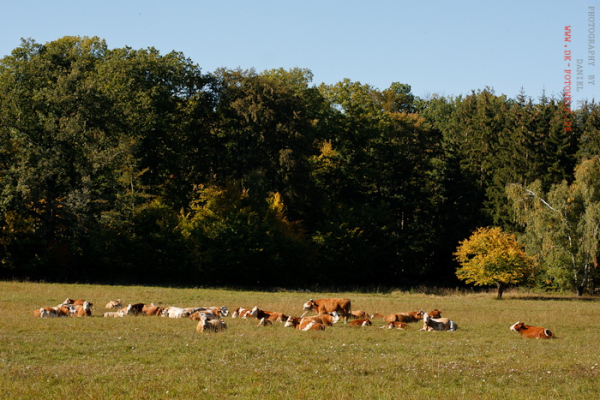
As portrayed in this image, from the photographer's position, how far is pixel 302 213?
176 feet

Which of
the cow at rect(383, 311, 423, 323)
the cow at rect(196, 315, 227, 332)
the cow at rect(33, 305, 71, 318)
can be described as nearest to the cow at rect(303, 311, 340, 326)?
the cow at rect(383, 311, 423, 323)

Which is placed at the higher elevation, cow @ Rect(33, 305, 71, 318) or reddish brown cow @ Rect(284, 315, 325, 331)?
reddish brown cow @ Rect(284, 315, 325, 331)

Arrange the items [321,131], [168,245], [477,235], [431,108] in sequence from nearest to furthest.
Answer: [477,235]
[168,245]
[321,131]
[431,108]

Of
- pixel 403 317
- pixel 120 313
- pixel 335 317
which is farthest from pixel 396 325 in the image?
pixel 120 313

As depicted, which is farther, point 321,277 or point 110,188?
point 321,277

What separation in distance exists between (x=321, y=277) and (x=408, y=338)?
36007mm

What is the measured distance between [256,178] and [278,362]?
1385 inches

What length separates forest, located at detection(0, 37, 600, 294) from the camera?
39.9 m

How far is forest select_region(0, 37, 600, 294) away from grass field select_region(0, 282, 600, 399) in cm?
2175

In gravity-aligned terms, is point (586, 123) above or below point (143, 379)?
above

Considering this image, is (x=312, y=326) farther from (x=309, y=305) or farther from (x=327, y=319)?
(x=309, y=305)

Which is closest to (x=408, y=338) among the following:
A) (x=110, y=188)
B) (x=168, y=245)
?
(x=168, y=245)

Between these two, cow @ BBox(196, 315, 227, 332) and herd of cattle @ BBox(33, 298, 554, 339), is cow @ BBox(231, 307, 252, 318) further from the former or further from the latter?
cow @ BBox(196, 315, 227, 332)

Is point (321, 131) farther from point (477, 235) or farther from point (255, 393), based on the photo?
point (255, 393)
